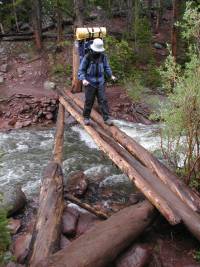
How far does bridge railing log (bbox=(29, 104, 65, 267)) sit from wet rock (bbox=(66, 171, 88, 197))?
2.68 feet

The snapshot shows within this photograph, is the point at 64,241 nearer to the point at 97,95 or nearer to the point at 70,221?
the point at 70,221

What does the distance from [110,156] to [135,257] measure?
271cm

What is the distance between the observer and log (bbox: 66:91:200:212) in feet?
23.0

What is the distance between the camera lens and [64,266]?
15.8ft

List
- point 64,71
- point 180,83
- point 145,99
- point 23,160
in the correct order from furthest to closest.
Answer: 1. point 64,71
2. point 145,99
3. point 23,160
4. point 180,83

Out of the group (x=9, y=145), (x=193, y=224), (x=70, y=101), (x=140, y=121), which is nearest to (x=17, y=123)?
(x=9, y=145)

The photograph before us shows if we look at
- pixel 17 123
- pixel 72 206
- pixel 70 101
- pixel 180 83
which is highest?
pixel 180 83

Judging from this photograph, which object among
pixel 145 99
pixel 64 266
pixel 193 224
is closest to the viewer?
pixel 64 266

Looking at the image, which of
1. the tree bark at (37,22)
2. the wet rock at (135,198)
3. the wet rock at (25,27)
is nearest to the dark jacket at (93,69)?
the wet rock at (135,198)

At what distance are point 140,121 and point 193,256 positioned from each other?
933cm

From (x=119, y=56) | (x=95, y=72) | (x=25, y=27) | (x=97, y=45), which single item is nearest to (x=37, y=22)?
(x=25, y=27)

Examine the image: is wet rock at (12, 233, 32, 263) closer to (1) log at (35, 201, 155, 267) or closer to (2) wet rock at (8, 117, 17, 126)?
(1) log at (35, 201, 155, 267)

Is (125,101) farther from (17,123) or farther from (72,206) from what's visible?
(72,206)

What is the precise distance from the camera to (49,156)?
11.8m
